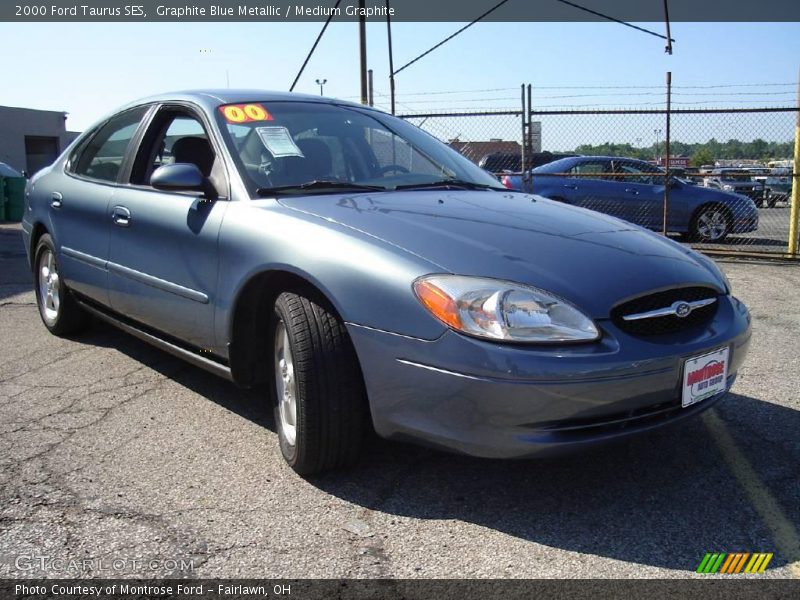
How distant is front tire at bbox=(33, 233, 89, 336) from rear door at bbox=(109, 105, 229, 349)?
39.8 inches

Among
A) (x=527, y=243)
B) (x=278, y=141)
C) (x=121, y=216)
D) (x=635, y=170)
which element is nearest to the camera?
(x=527, y=243)

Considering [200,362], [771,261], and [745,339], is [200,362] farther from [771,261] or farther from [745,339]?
[771,261]

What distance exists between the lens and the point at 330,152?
12.2 feet

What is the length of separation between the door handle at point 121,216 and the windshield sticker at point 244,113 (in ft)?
2.52

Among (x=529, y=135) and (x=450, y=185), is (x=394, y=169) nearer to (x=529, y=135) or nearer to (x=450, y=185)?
(x=450, y=185)

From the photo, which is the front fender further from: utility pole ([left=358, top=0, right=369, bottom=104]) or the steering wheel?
utility pole ([left=358, top=0, right=369, bottom=104])

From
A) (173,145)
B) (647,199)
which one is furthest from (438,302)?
(647,199)

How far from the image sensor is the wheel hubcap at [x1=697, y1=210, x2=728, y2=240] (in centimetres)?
1188

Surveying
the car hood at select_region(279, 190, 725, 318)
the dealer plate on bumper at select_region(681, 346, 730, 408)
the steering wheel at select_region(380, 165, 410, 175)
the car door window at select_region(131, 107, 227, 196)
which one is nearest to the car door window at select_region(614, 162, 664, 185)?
the steering wheel at select_region(380, 165, 410, 175)

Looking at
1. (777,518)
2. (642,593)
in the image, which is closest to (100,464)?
(642,593)

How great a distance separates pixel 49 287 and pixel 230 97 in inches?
89.2

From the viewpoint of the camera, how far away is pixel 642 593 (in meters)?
2.26

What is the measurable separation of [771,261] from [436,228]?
7.62 m

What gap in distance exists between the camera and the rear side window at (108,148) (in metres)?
4.36
